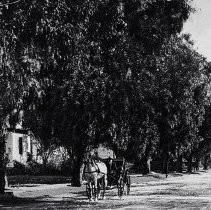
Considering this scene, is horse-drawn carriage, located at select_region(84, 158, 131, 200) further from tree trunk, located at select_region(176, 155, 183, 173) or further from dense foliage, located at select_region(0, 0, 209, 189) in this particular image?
tree trunk, located at select_region(176, 155, 183, 173)

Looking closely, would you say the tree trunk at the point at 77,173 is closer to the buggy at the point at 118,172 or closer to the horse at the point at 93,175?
the buggy at the point at 118,172

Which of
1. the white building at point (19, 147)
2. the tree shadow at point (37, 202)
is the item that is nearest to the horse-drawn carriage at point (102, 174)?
the tree shadow at point (37, 202)

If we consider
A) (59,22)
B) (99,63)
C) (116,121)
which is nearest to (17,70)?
(59,22)

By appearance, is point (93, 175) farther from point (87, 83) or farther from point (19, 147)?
point (19, 147)

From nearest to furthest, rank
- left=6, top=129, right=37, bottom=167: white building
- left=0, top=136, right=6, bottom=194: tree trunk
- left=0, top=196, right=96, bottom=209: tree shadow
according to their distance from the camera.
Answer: left=0, top=196, right=96, bottom=209: tree shadow < left=0, top=136, right=6, bottom=194: tree trunk < left=6, top=129, right=37, bottom=167: white building

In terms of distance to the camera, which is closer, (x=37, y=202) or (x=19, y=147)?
(x=37, y=202)

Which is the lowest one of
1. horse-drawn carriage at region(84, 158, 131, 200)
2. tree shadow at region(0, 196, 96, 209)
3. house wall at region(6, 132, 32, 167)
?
tree shadow at region(0, 196, 96, 209)

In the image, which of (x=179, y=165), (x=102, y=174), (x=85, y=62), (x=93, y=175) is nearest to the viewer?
(x=85, y=62)

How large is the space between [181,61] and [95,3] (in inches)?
1056

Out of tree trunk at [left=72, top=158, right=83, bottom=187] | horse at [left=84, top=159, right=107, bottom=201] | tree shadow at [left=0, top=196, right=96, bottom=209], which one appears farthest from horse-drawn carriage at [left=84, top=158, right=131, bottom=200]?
tree trunk at [left=72, top=158, right=83, bottom=187]

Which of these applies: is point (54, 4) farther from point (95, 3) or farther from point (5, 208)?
point (5, 208)

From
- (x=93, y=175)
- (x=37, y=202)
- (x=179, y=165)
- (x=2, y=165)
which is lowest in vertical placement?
(x=37, y=202)

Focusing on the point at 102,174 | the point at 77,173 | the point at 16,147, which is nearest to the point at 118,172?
the point at 102,174

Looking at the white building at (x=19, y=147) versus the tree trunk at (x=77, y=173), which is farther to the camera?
the white building at (x=19, y=147)
